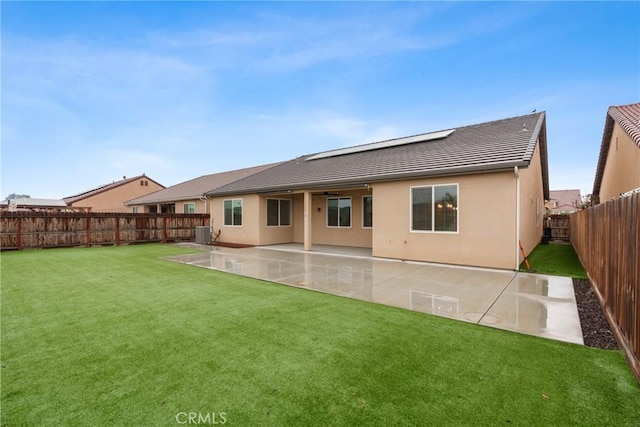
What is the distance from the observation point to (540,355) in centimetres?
324

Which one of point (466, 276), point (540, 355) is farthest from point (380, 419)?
point (466, 276)

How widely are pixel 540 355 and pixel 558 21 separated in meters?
13.8

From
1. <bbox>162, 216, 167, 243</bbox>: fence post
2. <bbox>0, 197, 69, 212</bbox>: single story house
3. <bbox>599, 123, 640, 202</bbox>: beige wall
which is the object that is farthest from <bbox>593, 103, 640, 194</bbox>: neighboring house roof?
<bbox>0, 197, 69, 212</bbox>: single story house

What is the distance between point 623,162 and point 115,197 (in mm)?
36938

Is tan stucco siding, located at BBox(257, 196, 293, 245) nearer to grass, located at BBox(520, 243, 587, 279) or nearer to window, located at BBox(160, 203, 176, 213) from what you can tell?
grass, located at BBox(520, 243, 587, 279)

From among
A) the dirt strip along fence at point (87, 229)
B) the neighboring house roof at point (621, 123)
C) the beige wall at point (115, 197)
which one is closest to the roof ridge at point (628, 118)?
the neighboring house roof at point (621, 123)

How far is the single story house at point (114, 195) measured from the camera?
28516 millimetres

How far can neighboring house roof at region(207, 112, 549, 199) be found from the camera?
864 cm

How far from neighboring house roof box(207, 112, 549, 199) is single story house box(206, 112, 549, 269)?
4cm

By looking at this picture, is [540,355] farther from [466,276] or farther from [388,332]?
[466,276]

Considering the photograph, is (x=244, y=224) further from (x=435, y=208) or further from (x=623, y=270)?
(x=623, y=270)

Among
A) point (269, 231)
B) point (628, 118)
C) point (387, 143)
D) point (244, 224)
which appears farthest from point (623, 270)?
point (244, 224)

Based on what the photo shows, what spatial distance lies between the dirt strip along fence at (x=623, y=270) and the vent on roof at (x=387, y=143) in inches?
343

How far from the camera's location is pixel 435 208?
9.18 meters
